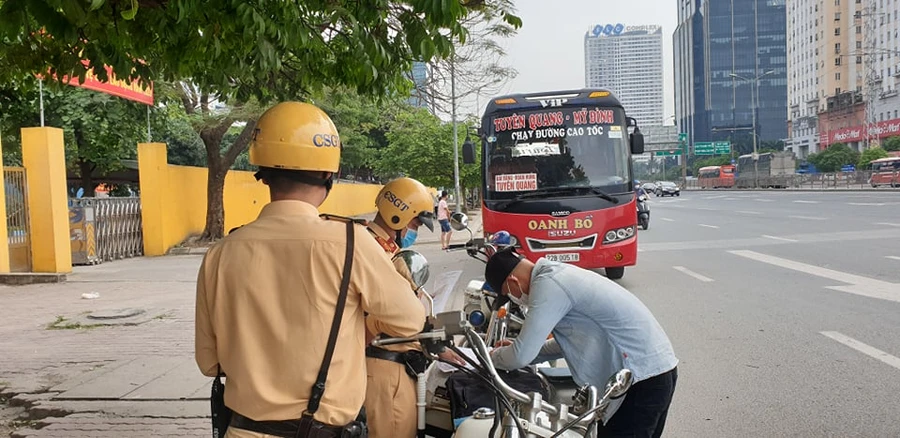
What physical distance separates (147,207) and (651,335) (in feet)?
58.4

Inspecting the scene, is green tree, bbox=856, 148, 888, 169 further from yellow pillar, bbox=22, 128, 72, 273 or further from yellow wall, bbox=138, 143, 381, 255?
yellow pillar, bbox=22, 128, 72, 273

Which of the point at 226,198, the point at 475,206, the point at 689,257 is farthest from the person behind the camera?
the point at 475,206

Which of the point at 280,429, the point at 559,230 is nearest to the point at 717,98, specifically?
the point at 559,230

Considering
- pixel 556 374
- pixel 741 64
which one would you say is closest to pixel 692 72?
pixel 741 64

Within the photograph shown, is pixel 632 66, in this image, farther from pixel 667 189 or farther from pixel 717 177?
pixel 667 189

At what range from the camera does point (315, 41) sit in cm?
483

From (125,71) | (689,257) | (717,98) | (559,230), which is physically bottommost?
(689,257)

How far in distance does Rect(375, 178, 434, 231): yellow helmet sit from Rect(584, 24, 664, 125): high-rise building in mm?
76407

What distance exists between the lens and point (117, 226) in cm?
1786

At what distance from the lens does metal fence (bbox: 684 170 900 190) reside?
48281mm

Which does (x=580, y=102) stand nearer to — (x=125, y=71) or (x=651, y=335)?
(x=125, y=71)

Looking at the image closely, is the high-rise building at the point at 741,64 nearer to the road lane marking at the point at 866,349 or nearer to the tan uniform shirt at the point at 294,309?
the road lane marking at the point at 866,349

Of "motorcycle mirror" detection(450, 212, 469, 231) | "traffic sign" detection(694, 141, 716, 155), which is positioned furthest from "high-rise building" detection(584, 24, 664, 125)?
"motorcycle mirror" detection(450, 212, 469, 231)

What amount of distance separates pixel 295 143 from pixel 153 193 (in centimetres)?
1770
